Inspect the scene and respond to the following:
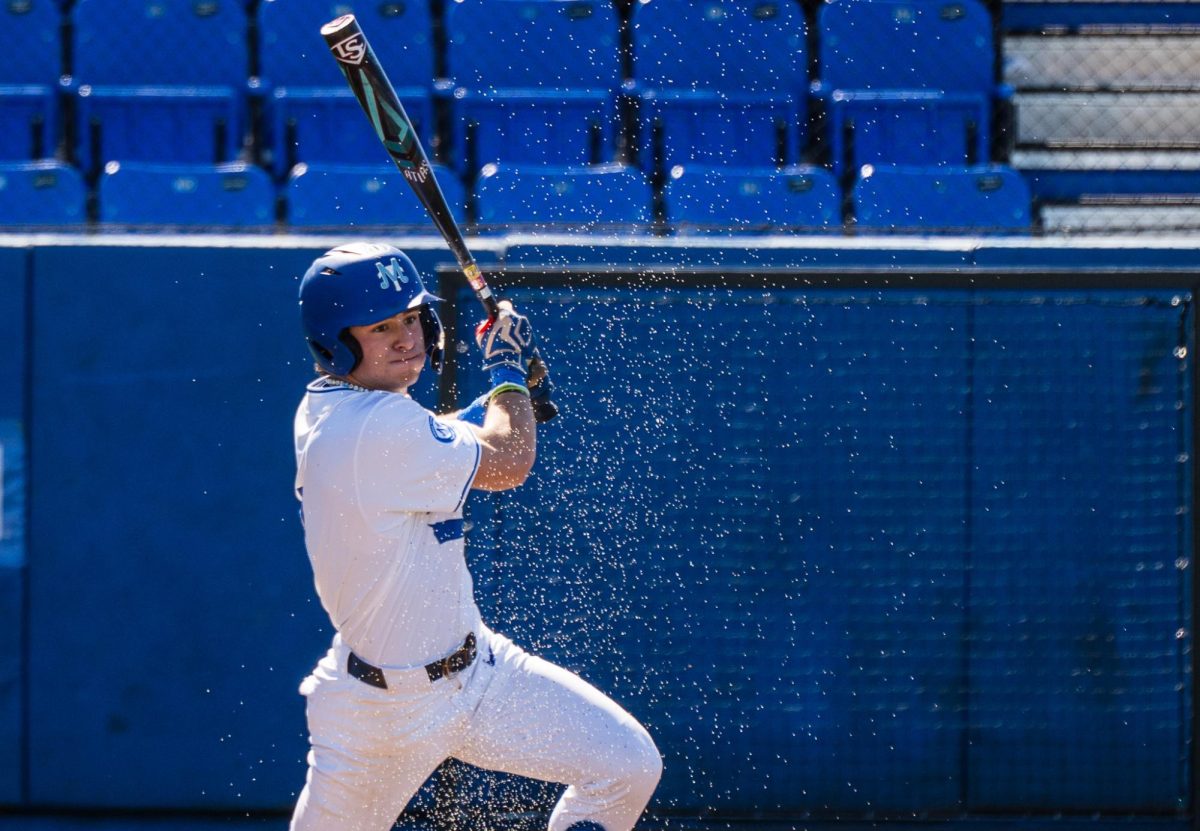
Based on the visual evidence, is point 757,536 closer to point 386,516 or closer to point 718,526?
point 718,526

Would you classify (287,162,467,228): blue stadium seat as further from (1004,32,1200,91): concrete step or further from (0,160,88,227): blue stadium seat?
(1004,32,1200,91): concrete step

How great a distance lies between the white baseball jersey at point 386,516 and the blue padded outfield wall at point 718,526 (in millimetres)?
1358

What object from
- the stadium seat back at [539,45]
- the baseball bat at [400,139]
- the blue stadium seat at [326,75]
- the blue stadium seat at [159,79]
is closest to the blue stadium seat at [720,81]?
the stadium seat back at [539,45]

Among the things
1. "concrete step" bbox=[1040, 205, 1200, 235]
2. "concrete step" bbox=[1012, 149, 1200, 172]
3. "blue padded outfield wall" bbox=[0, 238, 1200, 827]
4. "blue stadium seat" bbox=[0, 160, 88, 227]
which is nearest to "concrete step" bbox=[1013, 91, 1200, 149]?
"concrete step" bbox=[1012, 149, 1200, 172]

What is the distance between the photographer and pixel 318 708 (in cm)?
322

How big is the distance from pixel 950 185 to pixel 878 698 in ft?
10.3

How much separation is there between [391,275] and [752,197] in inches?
151

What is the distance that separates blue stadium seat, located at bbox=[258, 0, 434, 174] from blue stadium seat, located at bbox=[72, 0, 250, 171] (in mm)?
196

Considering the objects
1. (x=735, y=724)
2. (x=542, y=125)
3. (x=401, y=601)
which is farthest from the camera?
(x=542, y=125)

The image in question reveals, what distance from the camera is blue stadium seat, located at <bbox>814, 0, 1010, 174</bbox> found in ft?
25.1

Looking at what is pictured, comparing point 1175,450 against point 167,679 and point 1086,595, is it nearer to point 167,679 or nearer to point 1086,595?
point 1086,595

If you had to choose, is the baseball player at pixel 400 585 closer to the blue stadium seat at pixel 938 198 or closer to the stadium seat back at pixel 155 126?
the blue stadium seat at pixel 938 198

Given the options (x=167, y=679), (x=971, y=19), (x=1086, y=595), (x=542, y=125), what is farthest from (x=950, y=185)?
(x=167, y=679)

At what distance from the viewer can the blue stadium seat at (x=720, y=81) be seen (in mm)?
7574
